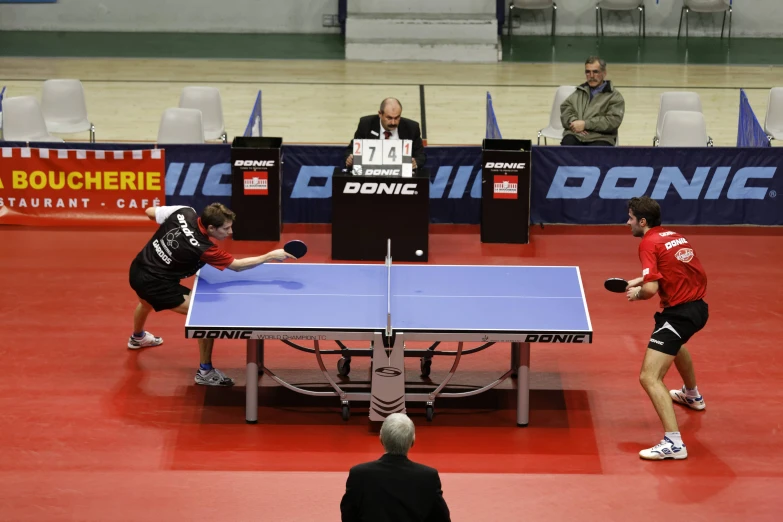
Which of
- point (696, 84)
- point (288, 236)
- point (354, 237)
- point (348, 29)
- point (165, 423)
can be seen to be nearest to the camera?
point (165, 423)

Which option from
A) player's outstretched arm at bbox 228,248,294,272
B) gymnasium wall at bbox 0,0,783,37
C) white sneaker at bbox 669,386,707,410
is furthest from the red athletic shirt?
gymnasium wall at bbox 0,0,783,37

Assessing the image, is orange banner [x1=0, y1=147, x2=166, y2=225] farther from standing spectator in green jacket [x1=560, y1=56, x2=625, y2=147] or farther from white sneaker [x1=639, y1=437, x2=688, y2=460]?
white sneaker [x1=639, y1=437, x2=688, y2=460]

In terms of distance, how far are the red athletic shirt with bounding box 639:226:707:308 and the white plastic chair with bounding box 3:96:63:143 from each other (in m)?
8.35

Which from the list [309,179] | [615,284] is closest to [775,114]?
[309,179]

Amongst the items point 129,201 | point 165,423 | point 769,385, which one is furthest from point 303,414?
point 129,201

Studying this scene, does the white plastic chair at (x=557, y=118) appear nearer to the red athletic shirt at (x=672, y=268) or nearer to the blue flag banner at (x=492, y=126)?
the blue flag banner at (x=492, y=126)

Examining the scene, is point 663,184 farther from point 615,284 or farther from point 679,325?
point 615,284

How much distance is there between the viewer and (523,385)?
305 inches

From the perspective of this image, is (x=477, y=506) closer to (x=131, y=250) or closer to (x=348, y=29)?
(x=131, y=250)

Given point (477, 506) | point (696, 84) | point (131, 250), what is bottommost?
point (477, 506)

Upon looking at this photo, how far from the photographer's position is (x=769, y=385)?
8.56 metres

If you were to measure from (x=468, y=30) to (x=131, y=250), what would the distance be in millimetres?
10340

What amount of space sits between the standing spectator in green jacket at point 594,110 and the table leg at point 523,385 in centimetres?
496

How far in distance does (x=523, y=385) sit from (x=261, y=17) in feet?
49.1
